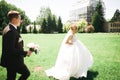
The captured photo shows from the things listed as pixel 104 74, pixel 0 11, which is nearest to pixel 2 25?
pixel 0 11

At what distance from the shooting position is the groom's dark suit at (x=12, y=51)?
17.1ft

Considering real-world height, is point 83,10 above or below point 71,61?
above

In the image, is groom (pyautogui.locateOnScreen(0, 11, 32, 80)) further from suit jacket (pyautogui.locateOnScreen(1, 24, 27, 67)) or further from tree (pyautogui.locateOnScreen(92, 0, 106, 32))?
tree (pyautogui.locateOnScreen(92, 0, 106, 32))

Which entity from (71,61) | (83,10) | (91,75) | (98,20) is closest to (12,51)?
(71,61)

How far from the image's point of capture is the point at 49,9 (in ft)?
367

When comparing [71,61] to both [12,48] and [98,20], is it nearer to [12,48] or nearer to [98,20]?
[12,48]

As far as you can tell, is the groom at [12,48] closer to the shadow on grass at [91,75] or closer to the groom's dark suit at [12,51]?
the groom's dark suit at [12,51]

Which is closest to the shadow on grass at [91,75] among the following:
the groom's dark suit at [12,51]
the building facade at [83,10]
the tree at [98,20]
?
the groom's dark suit at [12,51]

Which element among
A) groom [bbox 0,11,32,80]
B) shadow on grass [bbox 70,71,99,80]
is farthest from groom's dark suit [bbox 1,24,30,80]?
shadow on grass [bbox 70,71,99,80]

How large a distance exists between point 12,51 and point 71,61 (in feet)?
13.7

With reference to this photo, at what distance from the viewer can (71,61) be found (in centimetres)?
896

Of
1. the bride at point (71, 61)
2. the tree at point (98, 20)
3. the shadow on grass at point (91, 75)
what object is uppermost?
the tree at point (98, 20)

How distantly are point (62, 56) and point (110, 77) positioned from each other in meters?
2.36

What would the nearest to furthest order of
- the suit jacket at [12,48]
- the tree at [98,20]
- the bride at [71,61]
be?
the suit jacket at [12,48] < the bride at [71,61] < the tree at [98,20]
